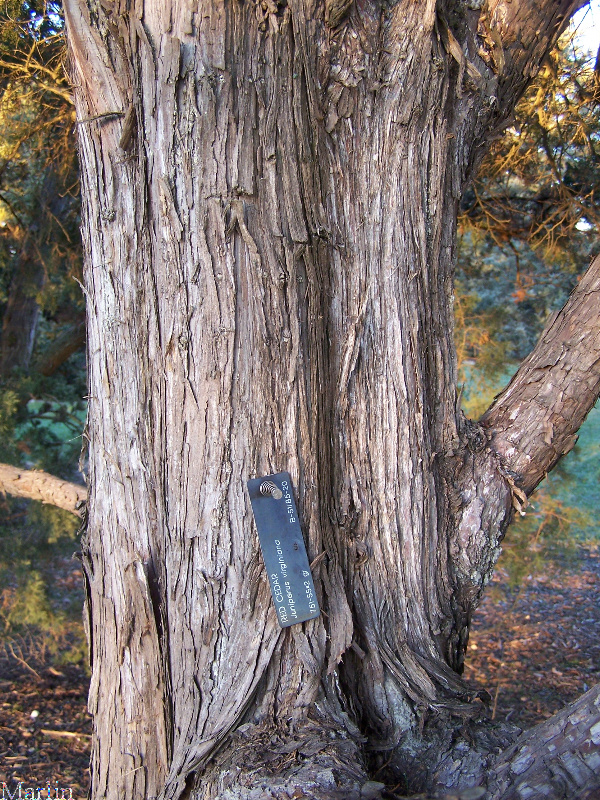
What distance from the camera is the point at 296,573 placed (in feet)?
5.32

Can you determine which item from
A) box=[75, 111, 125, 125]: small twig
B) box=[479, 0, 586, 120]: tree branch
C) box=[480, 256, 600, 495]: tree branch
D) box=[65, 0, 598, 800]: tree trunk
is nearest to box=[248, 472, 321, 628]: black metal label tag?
box=[65, 0, 598, 800]: tree trunk

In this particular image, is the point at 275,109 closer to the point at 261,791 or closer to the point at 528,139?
the point at 261,791

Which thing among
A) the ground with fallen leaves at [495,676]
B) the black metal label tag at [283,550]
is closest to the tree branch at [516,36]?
the black metal label tag at [283,550]

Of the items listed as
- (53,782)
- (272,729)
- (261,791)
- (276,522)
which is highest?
(276,522)

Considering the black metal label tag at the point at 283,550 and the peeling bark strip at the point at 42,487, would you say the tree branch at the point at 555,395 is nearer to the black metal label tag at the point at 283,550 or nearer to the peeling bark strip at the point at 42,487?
the black metal label tag at the point at 283,550

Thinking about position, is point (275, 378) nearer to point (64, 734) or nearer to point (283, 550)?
point (283, 550)

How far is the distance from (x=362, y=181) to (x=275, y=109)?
319 mm

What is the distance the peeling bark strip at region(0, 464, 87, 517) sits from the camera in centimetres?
273

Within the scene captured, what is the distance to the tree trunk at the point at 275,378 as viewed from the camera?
1.62 metres

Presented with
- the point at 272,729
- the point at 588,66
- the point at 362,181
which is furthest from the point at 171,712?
the point at 588,66

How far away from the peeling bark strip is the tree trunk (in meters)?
0.93

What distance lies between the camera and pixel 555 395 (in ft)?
6.47

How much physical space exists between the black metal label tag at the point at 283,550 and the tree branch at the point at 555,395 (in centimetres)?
76

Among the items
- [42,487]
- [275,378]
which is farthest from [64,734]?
[275,378]
